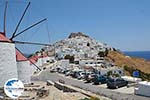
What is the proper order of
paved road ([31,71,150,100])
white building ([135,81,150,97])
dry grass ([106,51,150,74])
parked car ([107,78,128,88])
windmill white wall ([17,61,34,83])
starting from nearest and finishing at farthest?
white building ([135,81,150,97]) < paved road ([31,71,150,100]) < parked car ([107,78,128,88]) < windmill white wall ([17,61,34,83]) < dry grass ([106,51,150,74])

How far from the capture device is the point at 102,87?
31734 mm

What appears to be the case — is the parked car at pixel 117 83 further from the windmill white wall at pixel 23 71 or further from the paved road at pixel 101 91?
the windmill white wall at pixel 23 71

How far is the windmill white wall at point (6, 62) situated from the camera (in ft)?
91.2

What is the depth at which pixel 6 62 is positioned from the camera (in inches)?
1114

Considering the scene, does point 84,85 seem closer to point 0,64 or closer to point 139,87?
point 139,87

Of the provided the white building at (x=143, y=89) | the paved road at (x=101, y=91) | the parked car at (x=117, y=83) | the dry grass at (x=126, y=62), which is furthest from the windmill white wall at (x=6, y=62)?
the dry grass at (x=126, y=62)

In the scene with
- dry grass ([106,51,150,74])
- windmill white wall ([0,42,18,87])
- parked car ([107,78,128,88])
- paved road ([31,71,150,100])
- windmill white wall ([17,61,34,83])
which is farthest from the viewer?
dry grass ([106,51,150,74])

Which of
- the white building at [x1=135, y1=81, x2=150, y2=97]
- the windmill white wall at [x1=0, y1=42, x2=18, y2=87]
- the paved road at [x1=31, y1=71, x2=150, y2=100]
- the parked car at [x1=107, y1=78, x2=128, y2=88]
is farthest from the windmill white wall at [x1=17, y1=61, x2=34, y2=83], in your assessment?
the white building at [x1=135, y1=81, x2=150, y2=97]

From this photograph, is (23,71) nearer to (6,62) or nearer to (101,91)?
(6,62)

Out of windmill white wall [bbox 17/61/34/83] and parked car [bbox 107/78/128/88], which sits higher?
windmill white wall [bbox 17/61/34/83]

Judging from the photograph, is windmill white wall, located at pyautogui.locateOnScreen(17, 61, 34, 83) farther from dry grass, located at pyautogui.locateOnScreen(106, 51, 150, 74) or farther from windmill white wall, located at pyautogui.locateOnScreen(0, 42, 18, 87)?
dry grass, located at pyautogui.locateOnScreen(106, 51, 150, 74)

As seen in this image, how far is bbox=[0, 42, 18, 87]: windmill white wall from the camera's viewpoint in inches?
1094

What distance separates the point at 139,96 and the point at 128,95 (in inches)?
46.0

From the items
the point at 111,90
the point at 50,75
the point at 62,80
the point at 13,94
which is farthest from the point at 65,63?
the point at 13,94
